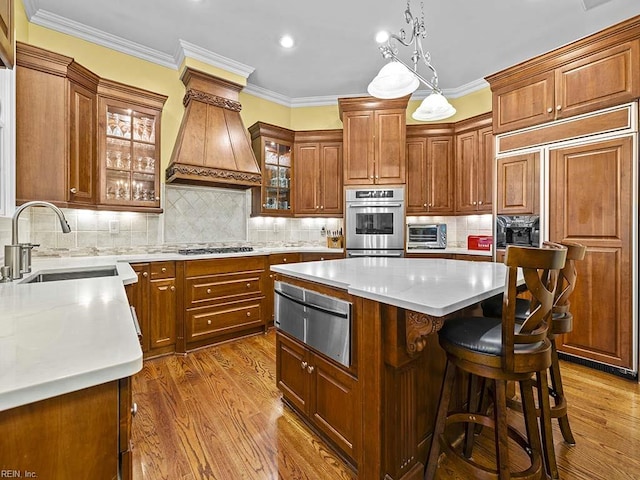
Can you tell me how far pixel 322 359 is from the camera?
1.67m

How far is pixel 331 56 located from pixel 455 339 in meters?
3.46

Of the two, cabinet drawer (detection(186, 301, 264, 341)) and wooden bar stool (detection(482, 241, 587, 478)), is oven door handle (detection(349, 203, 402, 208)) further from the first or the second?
wooden bar stool (detection(482, 241, 587, 478))

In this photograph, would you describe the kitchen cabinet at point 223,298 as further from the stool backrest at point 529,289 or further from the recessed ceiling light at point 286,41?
the stool backrest at point 529,289

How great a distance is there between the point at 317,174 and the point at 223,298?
218 centimetres

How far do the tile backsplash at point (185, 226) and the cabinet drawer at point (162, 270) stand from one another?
0.70m

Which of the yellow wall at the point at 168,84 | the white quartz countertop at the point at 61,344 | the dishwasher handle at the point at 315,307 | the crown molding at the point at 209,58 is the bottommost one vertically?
the dishwasher handle at the point at 315,307

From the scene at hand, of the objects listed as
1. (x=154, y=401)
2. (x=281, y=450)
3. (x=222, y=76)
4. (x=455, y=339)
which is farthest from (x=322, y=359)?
(x=222, y=76)

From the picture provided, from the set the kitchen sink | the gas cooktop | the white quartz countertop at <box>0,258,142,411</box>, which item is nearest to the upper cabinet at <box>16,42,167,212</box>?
the gas cooktop

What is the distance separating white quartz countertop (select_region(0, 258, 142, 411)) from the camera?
0.52 m

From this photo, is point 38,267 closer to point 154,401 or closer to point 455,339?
point 154,401

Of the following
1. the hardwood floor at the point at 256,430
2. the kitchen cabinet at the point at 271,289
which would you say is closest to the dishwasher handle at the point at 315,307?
the hardwood floor at the point at 256,430

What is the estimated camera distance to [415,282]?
1506 millimetres

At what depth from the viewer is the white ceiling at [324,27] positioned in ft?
8.97

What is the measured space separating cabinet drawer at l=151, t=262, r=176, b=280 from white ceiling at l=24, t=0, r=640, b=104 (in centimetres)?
234
